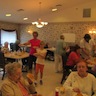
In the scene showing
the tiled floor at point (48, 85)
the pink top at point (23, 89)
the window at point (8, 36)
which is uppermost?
the window at point (8, 36)

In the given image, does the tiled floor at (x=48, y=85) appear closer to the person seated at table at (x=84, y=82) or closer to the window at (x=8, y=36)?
the person seated at table at (x=84, y=82)

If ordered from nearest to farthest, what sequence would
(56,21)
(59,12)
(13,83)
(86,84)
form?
(13,83)
(86,84)
(59,12)
(56,21)

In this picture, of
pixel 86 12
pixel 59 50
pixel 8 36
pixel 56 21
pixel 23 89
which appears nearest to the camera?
pixel 23 89

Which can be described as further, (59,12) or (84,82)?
(59,12)

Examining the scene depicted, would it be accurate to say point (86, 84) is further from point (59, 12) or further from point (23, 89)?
point (59, 12)

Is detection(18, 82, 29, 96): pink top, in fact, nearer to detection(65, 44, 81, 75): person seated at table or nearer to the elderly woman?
the elderly woman

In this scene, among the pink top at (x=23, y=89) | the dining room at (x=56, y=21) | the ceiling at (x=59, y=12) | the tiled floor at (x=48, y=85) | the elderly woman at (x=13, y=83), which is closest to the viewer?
the elderly woman at (x=13, y=83)

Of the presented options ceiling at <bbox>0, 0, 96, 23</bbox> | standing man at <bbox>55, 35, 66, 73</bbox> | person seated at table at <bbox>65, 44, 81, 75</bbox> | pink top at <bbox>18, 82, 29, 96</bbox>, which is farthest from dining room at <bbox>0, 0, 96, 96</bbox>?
pink top at <bbox>18, 82, 29, 96</bbox>

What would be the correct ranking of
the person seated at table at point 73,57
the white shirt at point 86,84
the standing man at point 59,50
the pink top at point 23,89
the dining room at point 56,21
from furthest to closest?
the dining room at point 56,21
the standing man at point 59,50
the person seated at table at point 73,57
the white shirt at point 86,84
the pink top at point 23,89

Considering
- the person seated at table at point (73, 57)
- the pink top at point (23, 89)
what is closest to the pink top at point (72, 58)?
the person seated at table at point (73, 57)

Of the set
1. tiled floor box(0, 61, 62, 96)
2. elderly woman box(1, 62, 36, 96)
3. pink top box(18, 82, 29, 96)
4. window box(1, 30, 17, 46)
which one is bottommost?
tiled floor box(0, 61, 62, 96)

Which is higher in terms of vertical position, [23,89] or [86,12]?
[86,12]

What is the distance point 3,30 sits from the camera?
10.8 meters

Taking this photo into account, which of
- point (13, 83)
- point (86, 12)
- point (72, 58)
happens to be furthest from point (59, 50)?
point (13, 83)
